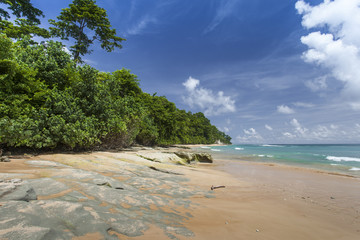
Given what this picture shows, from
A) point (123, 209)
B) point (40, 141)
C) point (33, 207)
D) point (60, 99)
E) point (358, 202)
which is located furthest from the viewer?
point (60, 99)

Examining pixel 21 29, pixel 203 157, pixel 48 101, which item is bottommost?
pixel 203 157

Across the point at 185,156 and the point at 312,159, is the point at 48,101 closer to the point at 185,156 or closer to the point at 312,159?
the point at 185,156

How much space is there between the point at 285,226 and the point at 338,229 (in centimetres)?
130

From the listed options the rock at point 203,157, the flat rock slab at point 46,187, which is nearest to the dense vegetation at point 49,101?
the flat rock slab at point 46,187

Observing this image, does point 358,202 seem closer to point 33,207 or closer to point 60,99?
point 33,207

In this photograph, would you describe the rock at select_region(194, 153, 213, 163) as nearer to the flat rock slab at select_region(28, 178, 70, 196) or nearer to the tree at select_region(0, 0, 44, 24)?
the flat rock slab at select_region(28, 178, 70, 196)

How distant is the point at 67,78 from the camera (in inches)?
475

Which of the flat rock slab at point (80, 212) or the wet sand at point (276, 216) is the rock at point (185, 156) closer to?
the wet sand at point (276, 216)

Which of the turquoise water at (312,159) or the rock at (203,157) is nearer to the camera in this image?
the turquoise water at (312,159)

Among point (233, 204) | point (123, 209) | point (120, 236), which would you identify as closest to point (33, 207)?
point (120, 236)

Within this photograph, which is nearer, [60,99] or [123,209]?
[123,209]

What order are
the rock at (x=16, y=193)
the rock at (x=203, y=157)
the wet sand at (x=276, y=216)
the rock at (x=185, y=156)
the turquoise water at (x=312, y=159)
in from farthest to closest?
the rock at (x=203, y=157)
the rock at (x=185, y=156)
the turquoise water at (x=312, y=159)
the wet sand at (x=276, y=216)
the rock at (x=16, y=193)

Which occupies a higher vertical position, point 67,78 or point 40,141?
point 67,78

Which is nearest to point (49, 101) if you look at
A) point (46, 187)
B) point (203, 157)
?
point (46, 187)
